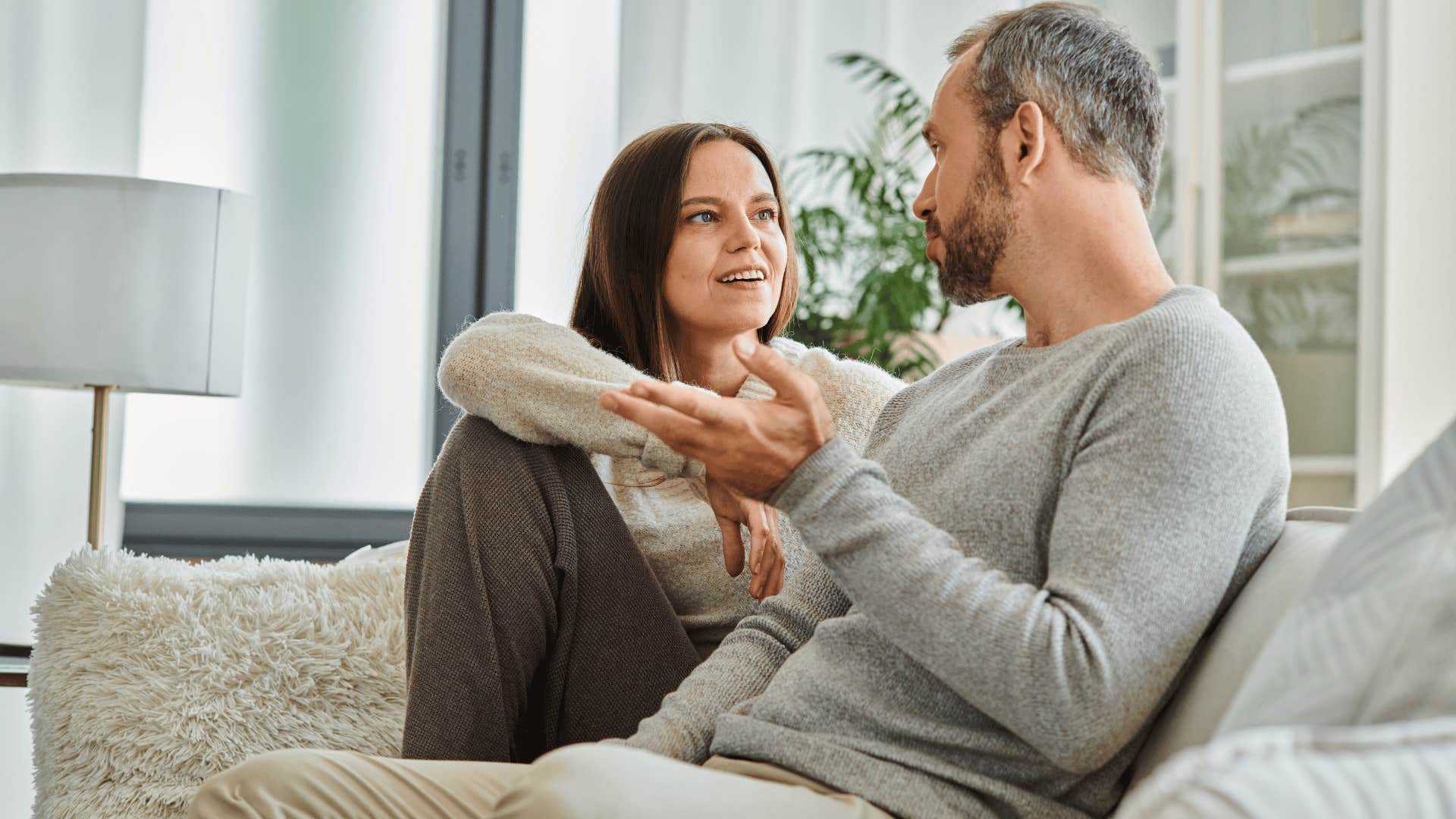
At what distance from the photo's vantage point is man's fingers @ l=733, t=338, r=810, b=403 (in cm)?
98

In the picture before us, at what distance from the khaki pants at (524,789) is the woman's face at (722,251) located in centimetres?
79

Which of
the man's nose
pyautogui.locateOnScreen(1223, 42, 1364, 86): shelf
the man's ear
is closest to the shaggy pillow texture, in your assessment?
the man's nose

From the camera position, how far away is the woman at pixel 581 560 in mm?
1392

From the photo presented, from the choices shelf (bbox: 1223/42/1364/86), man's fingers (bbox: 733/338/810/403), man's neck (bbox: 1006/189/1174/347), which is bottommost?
man's fingers (bbox: 733/338/810/403)

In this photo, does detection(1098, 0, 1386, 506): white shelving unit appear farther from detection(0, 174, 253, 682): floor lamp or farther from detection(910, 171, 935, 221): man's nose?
detection(0, 174, 253, 682): floor lamp

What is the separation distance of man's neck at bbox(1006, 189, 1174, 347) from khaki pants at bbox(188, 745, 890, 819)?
49 centimetres

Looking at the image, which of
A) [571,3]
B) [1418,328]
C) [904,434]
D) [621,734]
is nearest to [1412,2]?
[1418,328]

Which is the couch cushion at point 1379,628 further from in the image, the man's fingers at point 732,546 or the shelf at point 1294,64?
the shelf at point 1294,64

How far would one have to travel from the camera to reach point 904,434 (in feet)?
4.10

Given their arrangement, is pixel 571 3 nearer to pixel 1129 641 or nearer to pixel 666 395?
pixel 666 395

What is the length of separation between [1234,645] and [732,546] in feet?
2.07

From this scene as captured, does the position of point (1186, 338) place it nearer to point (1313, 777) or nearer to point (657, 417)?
point (657, 417)

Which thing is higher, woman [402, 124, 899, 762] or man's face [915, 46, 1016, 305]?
man's face [915, 46, 1016, 305]

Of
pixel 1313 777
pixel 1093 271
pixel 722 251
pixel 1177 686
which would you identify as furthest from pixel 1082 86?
pixel 1313 777
